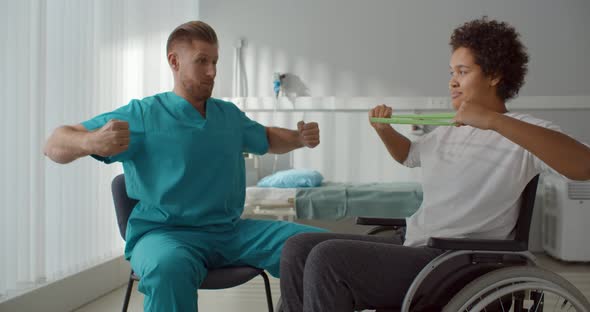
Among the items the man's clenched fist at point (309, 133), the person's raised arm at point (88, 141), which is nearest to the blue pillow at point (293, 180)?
the man's clenched fist at point (309, 133)

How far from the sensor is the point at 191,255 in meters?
1.54

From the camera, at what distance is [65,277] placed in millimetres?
2400

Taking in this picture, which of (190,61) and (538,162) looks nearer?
(538,162)

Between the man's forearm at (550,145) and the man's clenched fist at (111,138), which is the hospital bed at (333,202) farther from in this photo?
the man's forearm at (550,145)

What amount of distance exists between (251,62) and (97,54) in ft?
5.89

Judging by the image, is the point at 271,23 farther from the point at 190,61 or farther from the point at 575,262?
the point at 575,262

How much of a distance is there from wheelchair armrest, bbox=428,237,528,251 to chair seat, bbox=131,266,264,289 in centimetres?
67

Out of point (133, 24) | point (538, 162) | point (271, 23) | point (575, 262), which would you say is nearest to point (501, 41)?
Answer: point (538, 162)

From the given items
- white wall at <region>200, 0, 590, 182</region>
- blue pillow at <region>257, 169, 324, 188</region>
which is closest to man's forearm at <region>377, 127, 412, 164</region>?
blue pillow at <region>257, 169, 324, 188</region>

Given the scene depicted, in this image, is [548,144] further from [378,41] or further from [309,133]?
[378,41]

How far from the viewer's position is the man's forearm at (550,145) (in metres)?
1.14

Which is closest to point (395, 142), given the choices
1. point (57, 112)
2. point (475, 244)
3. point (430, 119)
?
point (430, 119)

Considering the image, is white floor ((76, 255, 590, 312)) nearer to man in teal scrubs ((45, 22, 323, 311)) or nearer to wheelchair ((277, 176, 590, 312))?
man in teal scrubs ((45, 22, 323, 311))

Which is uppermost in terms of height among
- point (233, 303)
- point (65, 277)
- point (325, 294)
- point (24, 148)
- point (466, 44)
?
point (466, 44)
